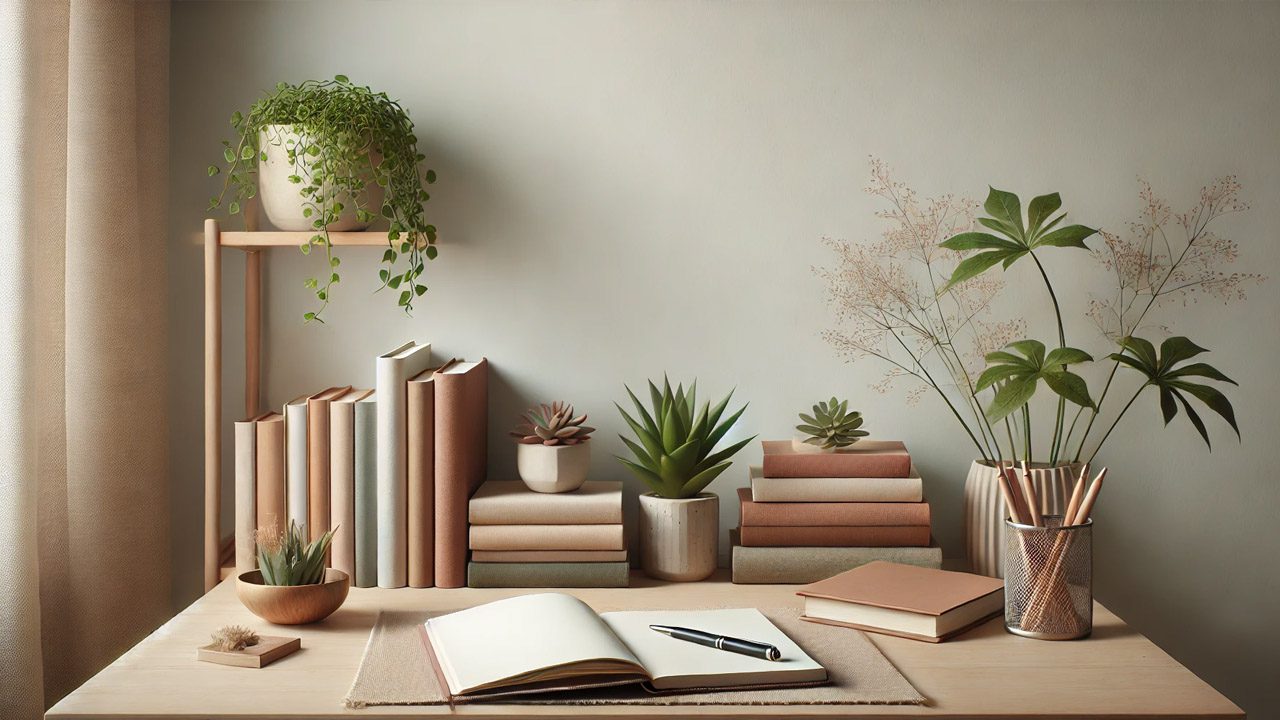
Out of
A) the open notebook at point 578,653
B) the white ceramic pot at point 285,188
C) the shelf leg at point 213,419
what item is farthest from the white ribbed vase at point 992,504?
the shelf leg at point 213,419

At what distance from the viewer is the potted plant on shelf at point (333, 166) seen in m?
1.42

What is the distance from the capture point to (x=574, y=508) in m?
1.41

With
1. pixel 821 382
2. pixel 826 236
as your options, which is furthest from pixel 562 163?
pixel 821 382

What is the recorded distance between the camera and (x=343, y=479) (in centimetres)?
140

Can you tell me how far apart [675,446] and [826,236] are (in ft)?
1.35

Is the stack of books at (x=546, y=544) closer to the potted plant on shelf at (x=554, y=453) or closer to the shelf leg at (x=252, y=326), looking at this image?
the potted plant on shelf at (x=554, y=453)

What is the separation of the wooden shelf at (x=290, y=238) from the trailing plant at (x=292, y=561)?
0.41 metres

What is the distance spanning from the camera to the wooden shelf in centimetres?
145

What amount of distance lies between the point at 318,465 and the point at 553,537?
0.33 m

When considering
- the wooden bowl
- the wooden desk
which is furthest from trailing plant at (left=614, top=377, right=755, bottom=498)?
the wooden bowl

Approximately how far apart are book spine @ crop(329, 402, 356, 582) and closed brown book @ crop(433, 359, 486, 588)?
114 mm

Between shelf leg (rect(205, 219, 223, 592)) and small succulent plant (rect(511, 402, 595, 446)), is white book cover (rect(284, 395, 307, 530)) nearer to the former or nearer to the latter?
shelf leg (rect(205, 219, 223, 592))

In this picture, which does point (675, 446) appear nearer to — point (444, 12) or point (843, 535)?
point (843, 535)

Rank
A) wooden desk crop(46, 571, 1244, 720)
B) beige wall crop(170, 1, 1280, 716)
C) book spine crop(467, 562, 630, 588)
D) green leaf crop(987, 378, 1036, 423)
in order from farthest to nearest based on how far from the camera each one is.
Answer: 1. beige wall crop(170, 1, 1280, 716)
2. book spine crop(467, 562, 630, 588)
3. green leaf crop(987, 378, 1036, 423)
4. wooden desk crop(46, 571, 1244, 720)
